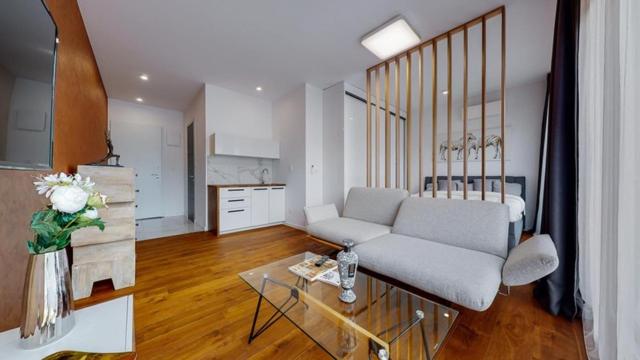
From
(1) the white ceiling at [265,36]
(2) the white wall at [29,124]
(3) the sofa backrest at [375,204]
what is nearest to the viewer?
(2) the white wall at [29,124]

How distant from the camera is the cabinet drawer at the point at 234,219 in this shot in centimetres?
352

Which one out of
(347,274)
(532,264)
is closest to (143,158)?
(347,274)

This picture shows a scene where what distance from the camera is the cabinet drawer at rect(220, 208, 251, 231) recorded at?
3521 mm

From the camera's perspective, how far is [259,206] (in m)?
3.95

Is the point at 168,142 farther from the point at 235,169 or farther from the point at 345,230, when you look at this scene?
the point at 345,230

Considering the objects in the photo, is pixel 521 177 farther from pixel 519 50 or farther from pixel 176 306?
pixel 176 306

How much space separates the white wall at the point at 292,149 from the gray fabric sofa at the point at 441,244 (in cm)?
130

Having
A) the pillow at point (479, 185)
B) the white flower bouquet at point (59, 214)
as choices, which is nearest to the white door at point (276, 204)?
the white flower bouquet at point (59, 214)

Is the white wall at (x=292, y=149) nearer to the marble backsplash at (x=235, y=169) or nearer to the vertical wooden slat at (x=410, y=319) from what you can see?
the marble backsplash at (x=235, y=169)

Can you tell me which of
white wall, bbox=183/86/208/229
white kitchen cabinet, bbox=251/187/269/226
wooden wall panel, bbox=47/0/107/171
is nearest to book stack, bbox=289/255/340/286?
wooden wall panel, bbox=47/0/107/171

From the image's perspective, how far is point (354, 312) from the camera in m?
1.09

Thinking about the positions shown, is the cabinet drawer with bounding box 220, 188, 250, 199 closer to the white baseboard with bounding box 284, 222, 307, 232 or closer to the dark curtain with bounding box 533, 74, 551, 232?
the white baseboard with bounding box 284, 222, 307, 232

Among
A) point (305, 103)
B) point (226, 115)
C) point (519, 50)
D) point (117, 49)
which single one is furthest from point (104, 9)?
point (519, 50)

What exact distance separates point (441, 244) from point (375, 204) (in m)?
0.88
